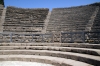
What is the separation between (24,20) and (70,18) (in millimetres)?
6570

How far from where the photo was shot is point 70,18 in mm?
20969

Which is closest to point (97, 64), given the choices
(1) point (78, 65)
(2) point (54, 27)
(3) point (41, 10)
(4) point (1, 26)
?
(1) point (78, 65)

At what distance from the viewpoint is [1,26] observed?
1906 centimetres

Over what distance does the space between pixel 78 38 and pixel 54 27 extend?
34.1 ft

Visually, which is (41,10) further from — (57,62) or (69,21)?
(57,62)

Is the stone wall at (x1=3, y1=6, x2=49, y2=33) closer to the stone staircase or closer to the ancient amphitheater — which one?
the ancient amphitheater

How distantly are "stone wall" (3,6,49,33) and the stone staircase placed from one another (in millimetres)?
9832

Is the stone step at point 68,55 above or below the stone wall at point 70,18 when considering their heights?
below

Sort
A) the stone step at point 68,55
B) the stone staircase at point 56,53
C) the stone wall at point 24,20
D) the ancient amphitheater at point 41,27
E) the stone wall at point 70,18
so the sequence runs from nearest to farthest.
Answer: the stone step at point 68,55, the stone staircase at point 56,53, the ancient amphitheater at point 41,27, the stone wall at point 70,18, the stone wall at point 24,20

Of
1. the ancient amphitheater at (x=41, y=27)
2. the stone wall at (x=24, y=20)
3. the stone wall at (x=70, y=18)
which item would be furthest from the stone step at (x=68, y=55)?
the stone wall at (x=70, y=18)

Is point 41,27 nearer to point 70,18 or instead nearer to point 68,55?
point 70,18

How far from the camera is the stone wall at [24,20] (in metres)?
18.5

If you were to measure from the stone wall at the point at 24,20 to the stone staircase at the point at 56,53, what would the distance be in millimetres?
9832

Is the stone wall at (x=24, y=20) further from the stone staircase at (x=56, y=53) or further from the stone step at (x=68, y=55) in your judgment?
the stone step at (x=68, y=55)
